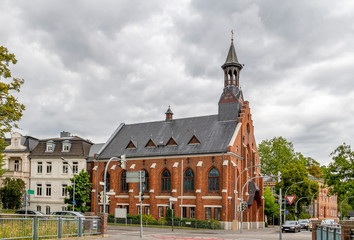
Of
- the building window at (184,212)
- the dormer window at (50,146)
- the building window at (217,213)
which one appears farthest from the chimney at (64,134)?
the building window at (217,213)

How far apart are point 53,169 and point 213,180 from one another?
25.0 meters

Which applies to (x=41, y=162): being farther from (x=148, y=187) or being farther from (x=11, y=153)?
(x=148, y=187)

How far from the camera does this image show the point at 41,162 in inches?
2351

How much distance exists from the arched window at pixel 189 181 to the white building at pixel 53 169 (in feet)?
56.4

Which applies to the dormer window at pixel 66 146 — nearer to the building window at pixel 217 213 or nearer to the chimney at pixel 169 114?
the chimney at pixel 169 114

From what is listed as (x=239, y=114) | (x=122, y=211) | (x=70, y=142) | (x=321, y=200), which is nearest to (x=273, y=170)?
(x=321, y=200)

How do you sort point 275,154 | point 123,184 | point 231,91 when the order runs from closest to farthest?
1. point 231,91
2. point 123,184
3. point 275,154

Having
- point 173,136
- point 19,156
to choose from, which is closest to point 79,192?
point 173,136

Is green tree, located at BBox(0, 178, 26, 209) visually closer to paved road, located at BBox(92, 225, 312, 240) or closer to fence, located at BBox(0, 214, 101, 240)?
paved road, located at BBox(92, 225, 312, 240)

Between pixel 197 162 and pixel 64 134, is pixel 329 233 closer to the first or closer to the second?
pixel 197 162

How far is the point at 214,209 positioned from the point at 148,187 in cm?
1072

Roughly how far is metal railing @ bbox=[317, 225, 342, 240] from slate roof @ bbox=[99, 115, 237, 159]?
96.8ft

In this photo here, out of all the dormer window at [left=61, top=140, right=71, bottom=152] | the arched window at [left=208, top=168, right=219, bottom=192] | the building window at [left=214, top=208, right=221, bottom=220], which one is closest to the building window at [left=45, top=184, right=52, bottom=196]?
the dormer window at [left=61, top=140, right=71, bottom=152]

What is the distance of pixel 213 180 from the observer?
49.4m
